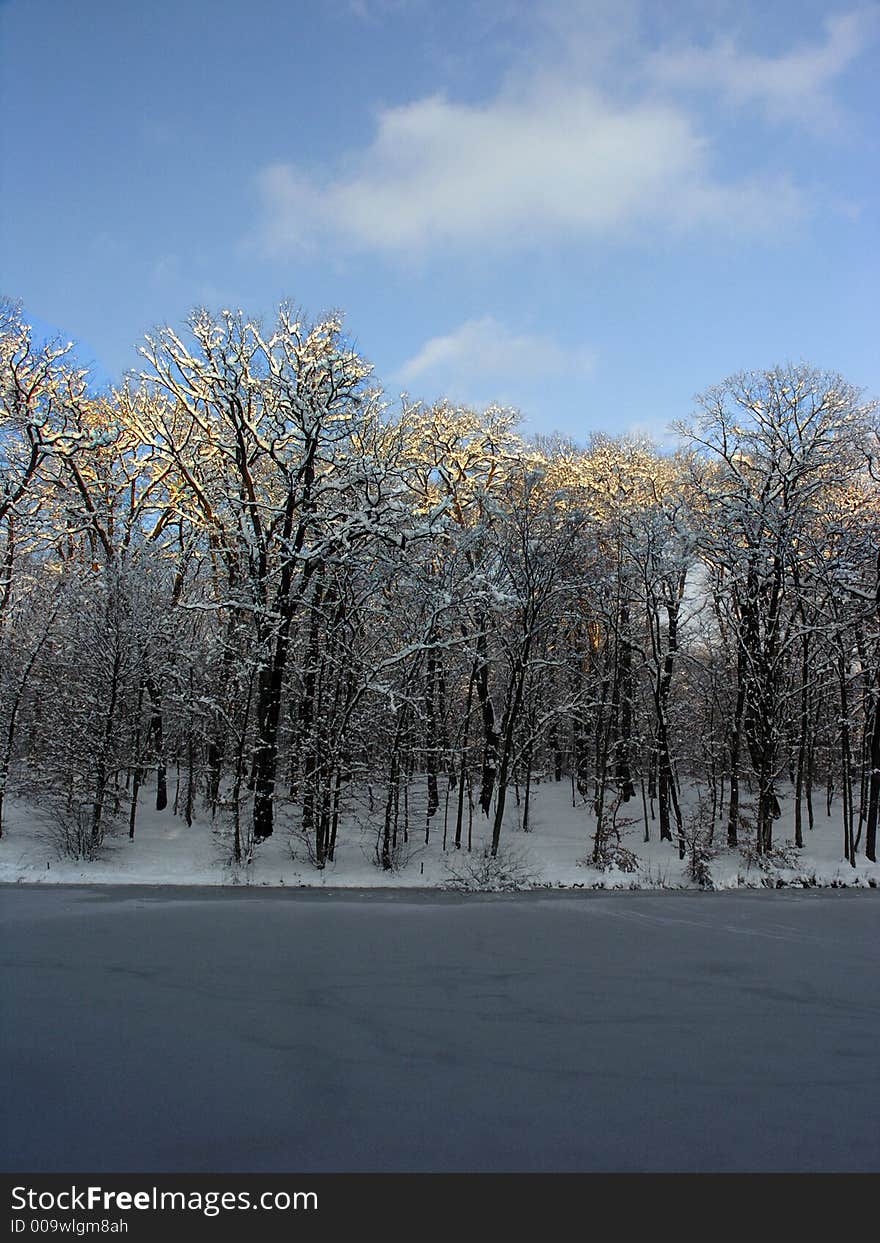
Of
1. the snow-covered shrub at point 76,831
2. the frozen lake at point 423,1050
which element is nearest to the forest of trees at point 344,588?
the snow-covered shrub at point 76,831

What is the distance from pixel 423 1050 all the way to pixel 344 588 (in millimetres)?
15368

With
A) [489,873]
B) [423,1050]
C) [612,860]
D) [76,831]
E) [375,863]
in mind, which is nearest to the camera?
[423,1050]

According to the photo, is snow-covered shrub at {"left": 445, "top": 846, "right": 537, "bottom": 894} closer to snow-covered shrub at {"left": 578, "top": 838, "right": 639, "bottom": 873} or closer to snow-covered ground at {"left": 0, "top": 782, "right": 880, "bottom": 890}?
snow-covered ground at {"left": 0, "top": 782, "right": 880, "bottom": 890}

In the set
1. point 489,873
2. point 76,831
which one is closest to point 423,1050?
point 489,873

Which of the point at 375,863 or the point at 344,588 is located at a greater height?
the point at 344,588

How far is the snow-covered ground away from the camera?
16.5m

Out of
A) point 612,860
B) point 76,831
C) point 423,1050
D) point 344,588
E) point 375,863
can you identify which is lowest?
point 375,863

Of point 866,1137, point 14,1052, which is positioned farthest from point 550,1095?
point 14,1052

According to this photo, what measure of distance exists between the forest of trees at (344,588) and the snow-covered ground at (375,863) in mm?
558

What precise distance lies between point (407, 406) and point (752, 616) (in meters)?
14.4

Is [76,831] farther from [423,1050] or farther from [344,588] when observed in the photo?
[423,1050]

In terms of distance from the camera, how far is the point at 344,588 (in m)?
19.4

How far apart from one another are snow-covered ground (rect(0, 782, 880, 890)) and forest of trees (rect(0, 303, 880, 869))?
56cm

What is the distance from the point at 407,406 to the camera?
2788 cm
